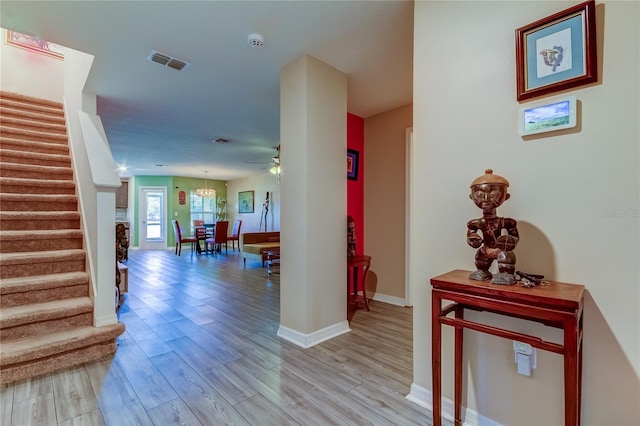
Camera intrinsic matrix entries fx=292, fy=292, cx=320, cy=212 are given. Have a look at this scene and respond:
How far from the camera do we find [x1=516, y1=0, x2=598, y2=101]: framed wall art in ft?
3.85

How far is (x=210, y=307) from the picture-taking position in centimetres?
347

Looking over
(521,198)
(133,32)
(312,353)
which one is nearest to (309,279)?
(312,353)

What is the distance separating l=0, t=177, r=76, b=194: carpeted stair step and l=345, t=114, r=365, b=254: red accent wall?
3.23 metres

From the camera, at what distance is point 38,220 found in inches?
112

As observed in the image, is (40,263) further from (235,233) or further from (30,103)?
(235,233)

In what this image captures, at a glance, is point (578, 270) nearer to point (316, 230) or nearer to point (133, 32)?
point (316, 230)

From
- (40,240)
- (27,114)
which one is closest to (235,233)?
(27,114)

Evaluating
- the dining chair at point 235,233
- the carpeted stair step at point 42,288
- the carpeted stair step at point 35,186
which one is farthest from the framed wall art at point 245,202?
the carpeted stair step at point 42,288

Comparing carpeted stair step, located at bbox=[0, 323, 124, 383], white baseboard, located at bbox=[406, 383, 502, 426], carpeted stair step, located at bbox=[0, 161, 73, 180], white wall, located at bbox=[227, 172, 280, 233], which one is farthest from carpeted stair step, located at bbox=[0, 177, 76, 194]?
white wall, located at bbox=[227, 172, 280, 233]

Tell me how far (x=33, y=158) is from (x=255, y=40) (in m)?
3.12

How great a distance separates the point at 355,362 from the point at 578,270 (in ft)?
4.96

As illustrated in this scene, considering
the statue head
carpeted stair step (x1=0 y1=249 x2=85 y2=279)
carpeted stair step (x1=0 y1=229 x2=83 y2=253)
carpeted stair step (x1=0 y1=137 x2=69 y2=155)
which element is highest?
carpeted stair step (x1=0 y1=137 x2=69 y2=155)

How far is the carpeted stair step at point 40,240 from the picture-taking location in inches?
101

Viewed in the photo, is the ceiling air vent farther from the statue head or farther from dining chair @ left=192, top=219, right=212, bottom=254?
dining chair @ left=192, top=219, right=212, bottom=254
